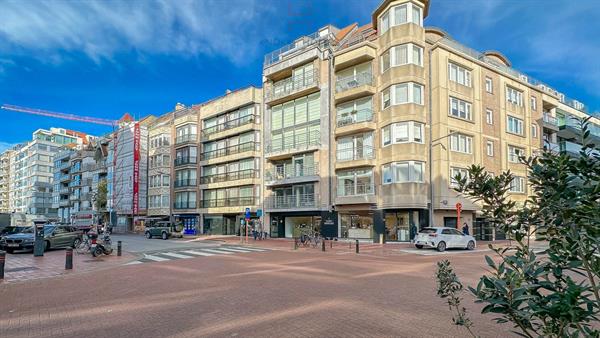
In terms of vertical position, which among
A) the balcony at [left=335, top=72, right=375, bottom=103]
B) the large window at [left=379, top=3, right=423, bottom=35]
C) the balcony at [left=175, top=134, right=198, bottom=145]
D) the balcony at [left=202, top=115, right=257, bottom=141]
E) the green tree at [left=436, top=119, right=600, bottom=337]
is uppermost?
the large window at [left=379, top=3, right=423, bottom=35]

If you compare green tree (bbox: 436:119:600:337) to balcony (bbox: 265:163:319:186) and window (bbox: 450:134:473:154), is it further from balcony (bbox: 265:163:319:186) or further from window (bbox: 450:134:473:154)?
balcony (bbox: 265:163:319:186)

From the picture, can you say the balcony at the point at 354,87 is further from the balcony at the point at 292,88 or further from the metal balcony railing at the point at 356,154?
the metal balcony railing at the point at 356,154

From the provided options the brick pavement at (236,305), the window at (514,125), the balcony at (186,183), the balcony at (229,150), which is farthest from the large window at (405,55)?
the balcony at (186,183)

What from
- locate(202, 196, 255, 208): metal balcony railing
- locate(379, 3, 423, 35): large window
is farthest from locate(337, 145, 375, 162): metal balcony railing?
locate(202, 196, 255, 208): metal balcony railing

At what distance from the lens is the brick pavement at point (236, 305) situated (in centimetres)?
653

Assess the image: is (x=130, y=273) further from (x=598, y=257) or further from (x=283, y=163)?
(x=283, y=163)

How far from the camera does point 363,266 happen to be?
50.3 ft

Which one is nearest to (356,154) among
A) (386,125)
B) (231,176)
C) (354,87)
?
(386,125)

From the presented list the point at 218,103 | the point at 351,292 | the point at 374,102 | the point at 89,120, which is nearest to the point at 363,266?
the point at 351,292

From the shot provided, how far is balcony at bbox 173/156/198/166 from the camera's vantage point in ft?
163

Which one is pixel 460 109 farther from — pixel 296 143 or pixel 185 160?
pixel 185 160

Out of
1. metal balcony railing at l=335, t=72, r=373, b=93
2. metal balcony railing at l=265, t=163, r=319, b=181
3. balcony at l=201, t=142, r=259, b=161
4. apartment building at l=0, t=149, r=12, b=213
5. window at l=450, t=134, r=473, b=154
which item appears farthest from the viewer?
apartment building at l=0, t=149, r=12, b=213

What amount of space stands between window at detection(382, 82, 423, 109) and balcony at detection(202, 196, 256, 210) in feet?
63.2

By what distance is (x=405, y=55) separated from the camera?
96.2 ft
